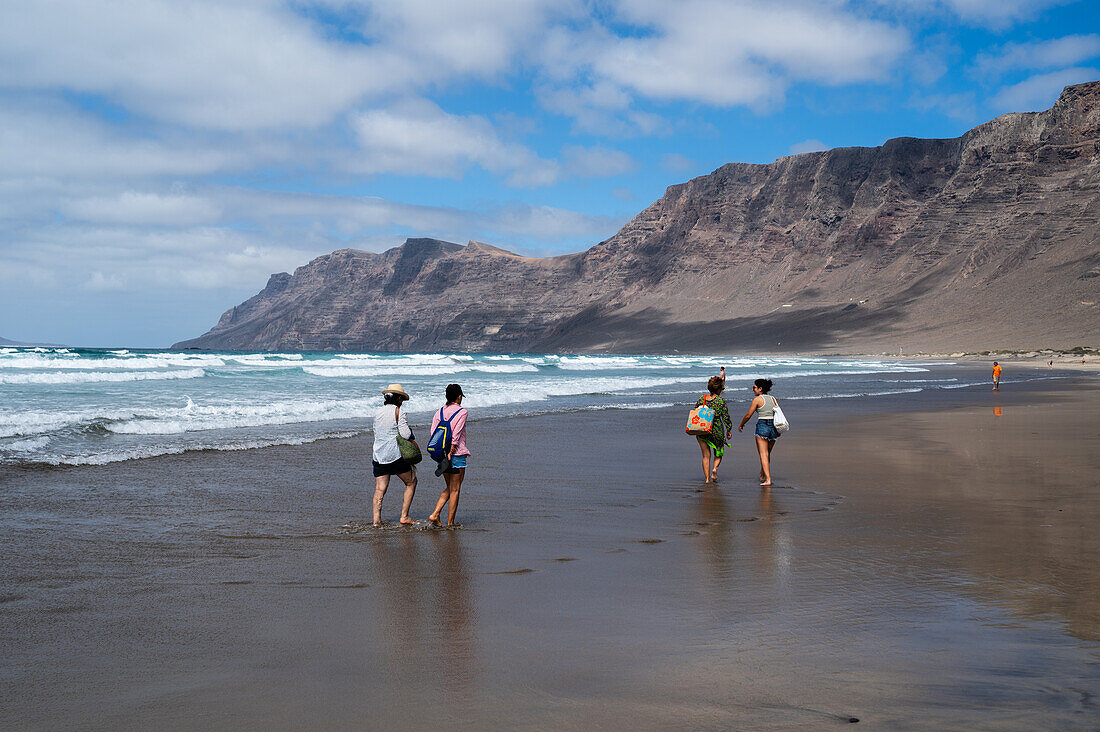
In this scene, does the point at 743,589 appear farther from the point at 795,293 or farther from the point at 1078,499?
the point at 795,293

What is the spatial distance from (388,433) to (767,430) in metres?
5.52

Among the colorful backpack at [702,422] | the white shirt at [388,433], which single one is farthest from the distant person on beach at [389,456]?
the colorful backpack at [702,422]

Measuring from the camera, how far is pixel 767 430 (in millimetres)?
11102

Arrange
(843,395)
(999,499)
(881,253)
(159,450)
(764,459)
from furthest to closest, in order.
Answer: (881,253) < (843,395) < (159,450) < (764,459) < (999,499)

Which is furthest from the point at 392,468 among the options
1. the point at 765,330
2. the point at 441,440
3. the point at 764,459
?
the point at 765,330

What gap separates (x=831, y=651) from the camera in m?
4.49

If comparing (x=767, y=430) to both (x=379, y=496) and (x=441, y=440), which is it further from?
(x=379, y=496)

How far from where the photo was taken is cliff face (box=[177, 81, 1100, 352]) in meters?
111

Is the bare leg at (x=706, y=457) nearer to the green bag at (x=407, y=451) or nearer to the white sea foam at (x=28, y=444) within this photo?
the green bag at (x=407, y=451)

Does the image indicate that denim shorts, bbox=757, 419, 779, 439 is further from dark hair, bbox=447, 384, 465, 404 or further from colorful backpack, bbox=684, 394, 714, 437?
dark hair, bbox=447, 384, 465, 404

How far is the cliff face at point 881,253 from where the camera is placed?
364 feet

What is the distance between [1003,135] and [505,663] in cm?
16344

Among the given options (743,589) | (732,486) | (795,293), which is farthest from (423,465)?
(795,293)

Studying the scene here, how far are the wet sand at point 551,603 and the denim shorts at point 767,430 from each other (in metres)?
0.73
